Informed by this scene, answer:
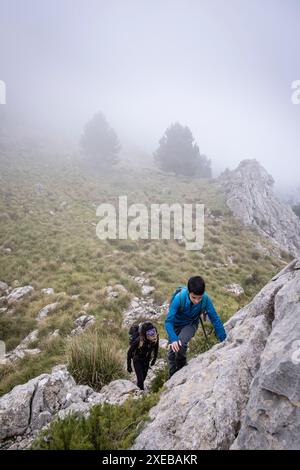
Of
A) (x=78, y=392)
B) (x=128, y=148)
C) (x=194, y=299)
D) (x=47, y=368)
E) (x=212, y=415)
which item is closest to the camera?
(x=212, y=415)

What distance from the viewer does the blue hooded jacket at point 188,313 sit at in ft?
14.5

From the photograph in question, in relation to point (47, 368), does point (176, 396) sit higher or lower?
higher

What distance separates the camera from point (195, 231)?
18.3 m

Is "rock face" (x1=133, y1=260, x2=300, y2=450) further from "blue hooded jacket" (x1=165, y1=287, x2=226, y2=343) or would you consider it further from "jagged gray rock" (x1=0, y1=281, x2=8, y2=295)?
"jagged gray rock" (x1=0, y1=281, x2=8, y2=295)

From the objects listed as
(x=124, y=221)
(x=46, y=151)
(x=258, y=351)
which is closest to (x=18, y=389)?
(x=258, y=351)

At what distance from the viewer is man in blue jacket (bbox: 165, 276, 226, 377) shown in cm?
419

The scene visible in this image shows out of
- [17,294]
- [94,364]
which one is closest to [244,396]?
[94,364]

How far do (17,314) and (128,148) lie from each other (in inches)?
1863

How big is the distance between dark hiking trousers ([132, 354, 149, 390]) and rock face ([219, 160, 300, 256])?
18634 millimetres

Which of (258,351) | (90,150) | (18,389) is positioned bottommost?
(18,389)

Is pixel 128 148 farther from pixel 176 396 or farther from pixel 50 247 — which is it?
pixel 176 396

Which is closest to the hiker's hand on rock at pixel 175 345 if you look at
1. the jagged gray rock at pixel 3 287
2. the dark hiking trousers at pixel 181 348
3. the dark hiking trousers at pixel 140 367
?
the dark hiking trousers at pixel 181 348

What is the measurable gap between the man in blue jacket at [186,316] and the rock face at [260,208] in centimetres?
1854

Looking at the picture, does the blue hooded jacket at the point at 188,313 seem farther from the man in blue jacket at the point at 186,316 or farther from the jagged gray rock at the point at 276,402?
the jagged gray rock at the point at 276,402
